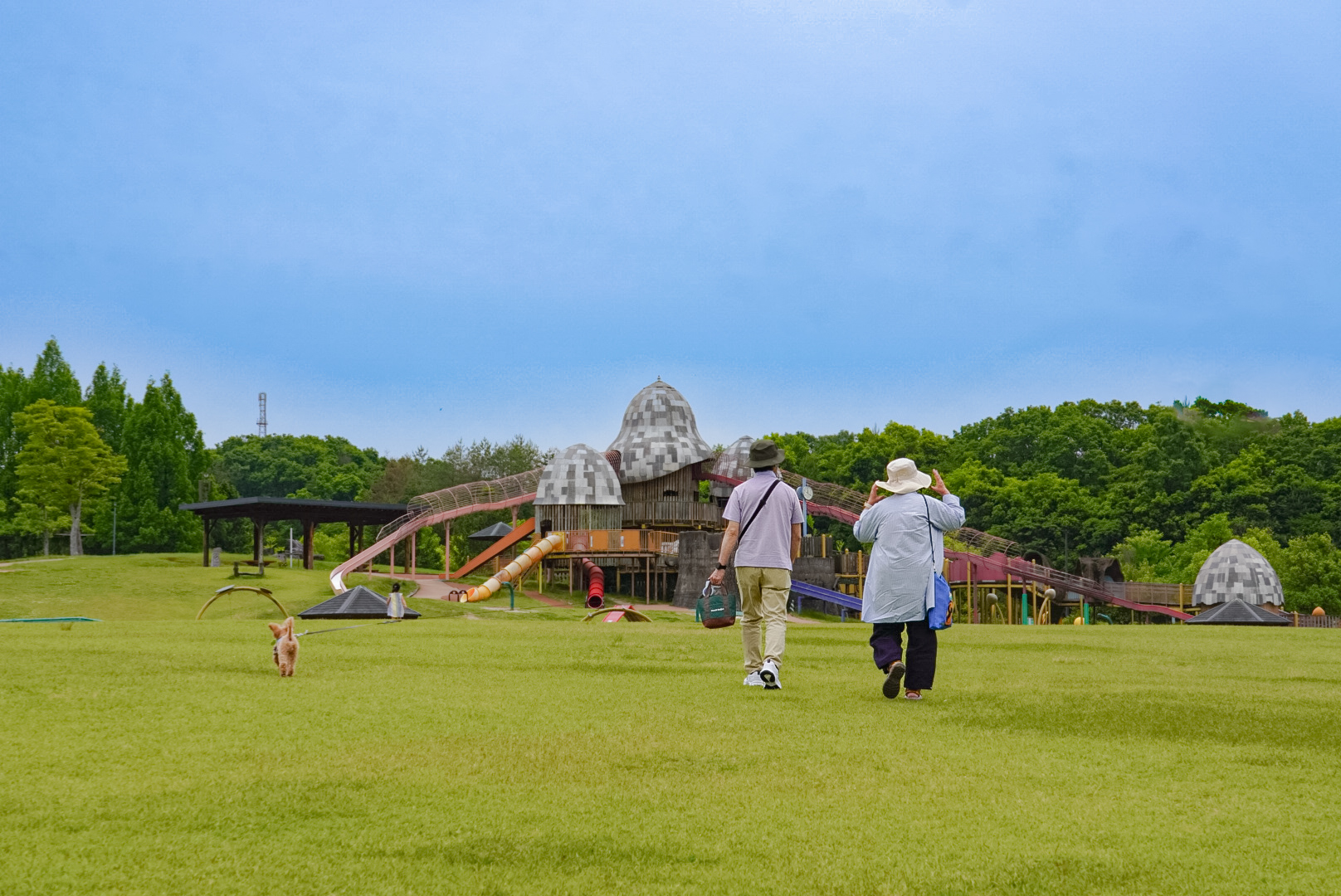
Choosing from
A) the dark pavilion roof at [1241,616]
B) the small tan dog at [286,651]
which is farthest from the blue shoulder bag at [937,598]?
the dark pavilion roof at [1241,616]

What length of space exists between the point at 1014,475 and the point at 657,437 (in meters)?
32.6

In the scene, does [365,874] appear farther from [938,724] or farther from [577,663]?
[577,663]

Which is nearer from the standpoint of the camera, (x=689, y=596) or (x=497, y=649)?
(x=497, y=649)

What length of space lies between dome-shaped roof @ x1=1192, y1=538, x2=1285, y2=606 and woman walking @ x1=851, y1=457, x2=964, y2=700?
37.7 m

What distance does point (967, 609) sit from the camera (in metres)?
42.2

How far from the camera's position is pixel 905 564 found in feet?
28.6

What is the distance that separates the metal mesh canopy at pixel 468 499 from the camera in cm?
4494

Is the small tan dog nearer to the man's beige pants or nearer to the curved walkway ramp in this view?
the man's beige pants

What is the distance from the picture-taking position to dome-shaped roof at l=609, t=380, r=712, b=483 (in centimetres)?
4766

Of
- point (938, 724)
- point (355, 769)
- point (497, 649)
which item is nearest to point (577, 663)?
point (497, 649)

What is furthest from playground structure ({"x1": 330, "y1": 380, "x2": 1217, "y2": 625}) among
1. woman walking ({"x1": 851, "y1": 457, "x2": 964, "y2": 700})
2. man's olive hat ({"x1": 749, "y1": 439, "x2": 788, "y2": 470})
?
woman walking ({"x1": 851, "y1": 457, "x2": 964, "y2": 700})

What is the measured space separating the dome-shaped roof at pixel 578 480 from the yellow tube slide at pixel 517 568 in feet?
5.07

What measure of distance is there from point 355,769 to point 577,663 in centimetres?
532

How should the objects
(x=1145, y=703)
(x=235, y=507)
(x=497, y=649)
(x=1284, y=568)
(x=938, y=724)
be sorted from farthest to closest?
(x=1284, y=568) < (x=235, y=507) < (x=497, y=649) < (x=1145, y=703) < (x=938, y=724)
